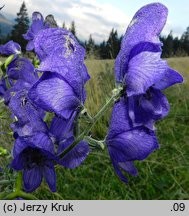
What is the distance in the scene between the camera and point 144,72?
1.77 feet

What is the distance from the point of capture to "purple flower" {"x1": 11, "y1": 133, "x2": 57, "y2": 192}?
0.56 metres

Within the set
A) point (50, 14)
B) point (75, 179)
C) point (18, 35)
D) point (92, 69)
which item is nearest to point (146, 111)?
point (50, 14)

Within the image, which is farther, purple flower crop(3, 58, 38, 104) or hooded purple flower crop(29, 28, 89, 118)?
purple flower crop(3, 58, 38, 104)

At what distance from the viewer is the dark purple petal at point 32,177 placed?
0.63 metres

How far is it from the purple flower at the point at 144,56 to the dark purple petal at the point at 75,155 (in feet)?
0.33

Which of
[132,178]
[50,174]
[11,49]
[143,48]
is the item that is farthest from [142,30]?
[132,178]

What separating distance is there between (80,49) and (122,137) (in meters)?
0.13

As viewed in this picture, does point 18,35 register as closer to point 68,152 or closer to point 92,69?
point 92,69

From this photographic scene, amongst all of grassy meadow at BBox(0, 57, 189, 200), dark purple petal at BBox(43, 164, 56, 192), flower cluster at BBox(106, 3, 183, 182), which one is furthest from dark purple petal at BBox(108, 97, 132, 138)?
grassy meadow at BBox(0, 57, 189, 200)

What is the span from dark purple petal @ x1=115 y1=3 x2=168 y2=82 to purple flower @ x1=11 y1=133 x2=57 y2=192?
0.12 meters

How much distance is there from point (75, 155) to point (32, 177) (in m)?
0.08

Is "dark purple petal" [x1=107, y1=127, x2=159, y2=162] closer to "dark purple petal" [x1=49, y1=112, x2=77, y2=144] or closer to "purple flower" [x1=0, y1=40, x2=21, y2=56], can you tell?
"dark purple petal" [x1=49, y1=112, x2=77, y2=144]

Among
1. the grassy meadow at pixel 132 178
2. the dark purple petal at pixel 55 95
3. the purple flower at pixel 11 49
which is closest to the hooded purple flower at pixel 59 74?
the dark purple petal at pixel 55 95

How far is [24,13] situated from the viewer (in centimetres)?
2722
